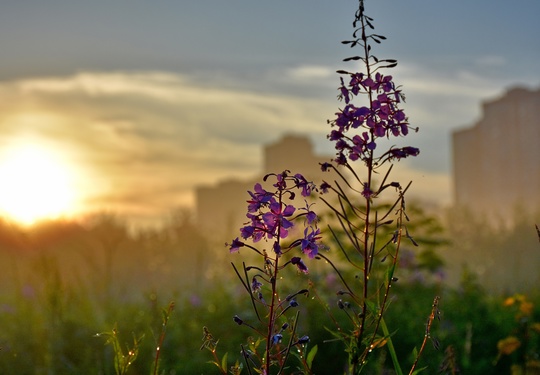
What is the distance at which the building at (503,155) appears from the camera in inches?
2923

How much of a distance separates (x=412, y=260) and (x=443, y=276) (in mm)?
540

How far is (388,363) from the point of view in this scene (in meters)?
A: 6.64

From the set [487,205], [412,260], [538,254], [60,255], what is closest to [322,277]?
[412,260]

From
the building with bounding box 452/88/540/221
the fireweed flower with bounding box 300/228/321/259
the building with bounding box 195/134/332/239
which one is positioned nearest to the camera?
the fireweed flower with bounding box 300/228/321/259

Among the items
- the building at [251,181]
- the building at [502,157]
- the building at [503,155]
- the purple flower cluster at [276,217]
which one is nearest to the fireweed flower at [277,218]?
the purple flower cluster at [276,217]

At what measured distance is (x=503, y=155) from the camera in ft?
251

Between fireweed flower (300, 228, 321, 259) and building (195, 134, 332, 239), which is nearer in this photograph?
fireweed flower (300, 228, 321, 259)

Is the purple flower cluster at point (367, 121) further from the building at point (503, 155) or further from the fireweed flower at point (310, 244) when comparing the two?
the building at point (503, 155)

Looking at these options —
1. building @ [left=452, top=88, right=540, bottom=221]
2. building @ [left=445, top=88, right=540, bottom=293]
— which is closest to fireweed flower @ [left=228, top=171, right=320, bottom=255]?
building @ [left=445, top=88, right=540, bottom=293]

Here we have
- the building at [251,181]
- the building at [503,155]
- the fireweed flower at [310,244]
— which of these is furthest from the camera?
the building at [251,181]

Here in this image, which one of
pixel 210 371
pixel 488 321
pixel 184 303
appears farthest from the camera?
pixel 184 303

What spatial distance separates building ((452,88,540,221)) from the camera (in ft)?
244

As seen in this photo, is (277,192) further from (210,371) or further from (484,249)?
(484,249)

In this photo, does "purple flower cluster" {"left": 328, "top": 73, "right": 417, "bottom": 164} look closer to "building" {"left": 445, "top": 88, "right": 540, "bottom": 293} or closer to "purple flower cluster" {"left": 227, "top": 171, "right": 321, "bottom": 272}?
"purple flower cluster" {"left": 227, "top": 171, "right": 321, "bottom": 272}
